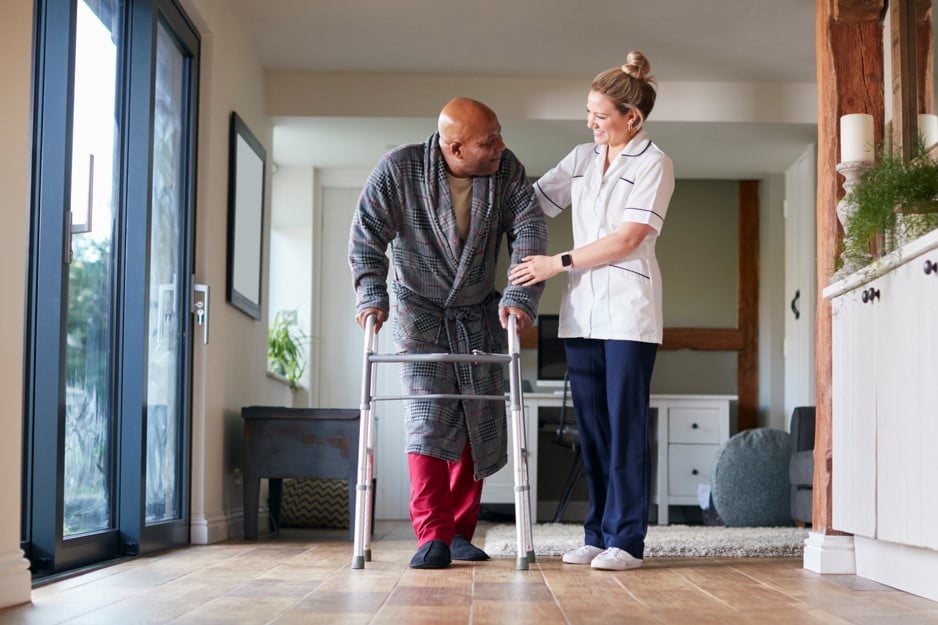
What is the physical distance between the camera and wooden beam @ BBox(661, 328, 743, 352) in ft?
23.5

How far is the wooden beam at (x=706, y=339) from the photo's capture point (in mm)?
7176

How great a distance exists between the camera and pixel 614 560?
9.73ft

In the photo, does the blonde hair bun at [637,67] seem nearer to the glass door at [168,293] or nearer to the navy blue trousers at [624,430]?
the navy blue trousers at [624,430]

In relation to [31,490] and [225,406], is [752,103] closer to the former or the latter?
[225,406]

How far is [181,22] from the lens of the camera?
4117 millimetres

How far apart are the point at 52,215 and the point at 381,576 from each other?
1230mm

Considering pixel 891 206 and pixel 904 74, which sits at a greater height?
pixel 904 74

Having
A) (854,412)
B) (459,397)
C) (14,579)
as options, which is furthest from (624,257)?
(14,579)

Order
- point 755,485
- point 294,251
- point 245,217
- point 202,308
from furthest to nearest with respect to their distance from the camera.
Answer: point 294,251, point 755,485, point 245,217, point 202,308

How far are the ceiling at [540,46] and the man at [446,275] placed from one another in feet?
6.14

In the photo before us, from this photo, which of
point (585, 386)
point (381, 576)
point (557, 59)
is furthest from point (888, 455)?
point (557, 59)

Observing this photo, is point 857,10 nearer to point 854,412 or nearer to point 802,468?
point 854,412

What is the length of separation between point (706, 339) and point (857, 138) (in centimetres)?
402

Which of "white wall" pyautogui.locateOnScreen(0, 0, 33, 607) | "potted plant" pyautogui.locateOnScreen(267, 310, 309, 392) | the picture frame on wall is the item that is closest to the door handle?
the picture frame on wall
